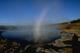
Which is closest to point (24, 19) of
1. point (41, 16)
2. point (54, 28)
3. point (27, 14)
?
point (27, 14)

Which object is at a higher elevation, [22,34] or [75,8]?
[75,8]

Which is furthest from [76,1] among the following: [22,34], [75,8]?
[22,34]

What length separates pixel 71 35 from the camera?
189 centimetres

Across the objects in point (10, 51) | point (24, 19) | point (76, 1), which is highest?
point (76, 1)

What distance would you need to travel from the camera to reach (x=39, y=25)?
193 cm

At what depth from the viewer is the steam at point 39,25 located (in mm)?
1917

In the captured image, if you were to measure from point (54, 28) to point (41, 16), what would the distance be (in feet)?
0.69

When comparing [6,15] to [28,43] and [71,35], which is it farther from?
[71,35]

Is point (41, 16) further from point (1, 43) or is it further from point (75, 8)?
point (1, 43)

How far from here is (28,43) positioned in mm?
1907

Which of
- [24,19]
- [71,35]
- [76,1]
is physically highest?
[76,1]

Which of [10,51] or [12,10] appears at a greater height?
[12,10]

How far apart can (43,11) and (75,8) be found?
383 millimetres

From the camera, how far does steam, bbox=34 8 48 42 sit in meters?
1.92
